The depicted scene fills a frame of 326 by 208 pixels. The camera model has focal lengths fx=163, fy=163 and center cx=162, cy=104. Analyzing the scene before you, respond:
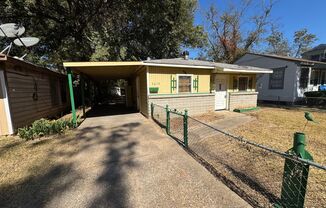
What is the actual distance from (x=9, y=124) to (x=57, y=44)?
11.7 m

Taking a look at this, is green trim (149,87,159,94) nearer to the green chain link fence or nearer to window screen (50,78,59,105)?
the green chain link fence

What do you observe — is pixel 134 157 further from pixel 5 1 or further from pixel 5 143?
pixel 5 1

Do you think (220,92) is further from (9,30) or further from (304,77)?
(9,30)

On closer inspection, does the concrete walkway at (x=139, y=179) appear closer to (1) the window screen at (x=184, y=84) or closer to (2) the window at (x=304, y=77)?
(1) the window screen at (x=184, y=84)

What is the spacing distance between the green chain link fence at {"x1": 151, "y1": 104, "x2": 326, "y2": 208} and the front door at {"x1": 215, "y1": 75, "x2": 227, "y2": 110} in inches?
216

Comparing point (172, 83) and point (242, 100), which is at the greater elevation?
point (172, 83)

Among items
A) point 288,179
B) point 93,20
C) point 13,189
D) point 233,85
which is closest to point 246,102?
point 233,85

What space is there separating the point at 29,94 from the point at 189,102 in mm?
7600

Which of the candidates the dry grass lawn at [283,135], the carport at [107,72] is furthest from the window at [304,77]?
the carport at [107,72]

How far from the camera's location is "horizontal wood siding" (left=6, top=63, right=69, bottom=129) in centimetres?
592

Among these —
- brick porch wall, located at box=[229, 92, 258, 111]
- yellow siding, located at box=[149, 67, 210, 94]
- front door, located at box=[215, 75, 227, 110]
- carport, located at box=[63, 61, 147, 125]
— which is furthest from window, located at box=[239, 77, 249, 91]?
carport, located at box=[63, 61, 147, 125]

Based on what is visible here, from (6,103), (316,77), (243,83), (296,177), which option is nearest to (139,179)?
(296,177)

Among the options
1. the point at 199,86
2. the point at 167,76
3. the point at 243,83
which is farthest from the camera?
the point at 243,83

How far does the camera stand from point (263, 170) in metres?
3.39
